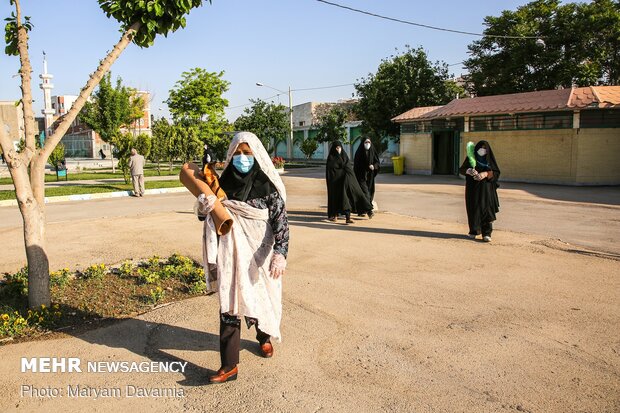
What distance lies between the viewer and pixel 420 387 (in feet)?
12.3

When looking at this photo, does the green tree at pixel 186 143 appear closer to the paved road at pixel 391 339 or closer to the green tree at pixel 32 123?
the paved road at pixel 391 339

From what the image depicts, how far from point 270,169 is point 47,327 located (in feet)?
9.10

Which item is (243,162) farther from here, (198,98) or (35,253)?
(198,98)

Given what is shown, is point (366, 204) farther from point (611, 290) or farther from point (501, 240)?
point (611, 290)

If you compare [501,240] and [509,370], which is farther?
[501,240]

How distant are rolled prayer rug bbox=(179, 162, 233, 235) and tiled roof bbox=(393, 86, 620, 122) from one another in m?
18.3

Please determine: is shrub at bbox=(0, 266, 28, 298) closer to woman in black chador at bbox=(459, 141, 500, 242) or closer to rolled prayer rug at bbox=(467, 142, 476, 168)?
woman in black chador at bbox=(459, 141, 500, 242)

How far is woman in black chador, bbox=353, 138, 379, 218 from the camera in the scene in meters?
12.1

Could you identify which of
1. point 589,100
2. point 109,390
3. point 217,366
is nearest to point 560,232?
point 217,366

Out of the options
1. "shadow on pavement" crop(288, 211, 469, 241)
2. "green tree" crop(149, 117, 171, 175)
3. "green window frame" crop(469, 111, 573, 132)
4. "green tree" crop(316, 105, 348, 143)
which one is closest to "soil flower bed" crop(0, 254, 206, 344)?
"shadow on pavement" crop(288, 211, 469, 241)

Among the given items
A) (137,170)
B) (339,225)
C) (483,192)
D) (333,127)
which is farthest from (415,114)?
(483,192)

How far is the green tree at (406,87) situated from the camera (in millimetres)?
29875

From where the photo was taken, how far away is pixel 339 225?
36.2ft

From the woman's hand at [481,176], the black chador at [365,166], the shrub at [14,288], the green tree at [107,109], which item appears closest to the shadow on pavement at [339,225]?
the black chador at [365,166]
